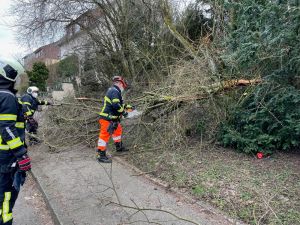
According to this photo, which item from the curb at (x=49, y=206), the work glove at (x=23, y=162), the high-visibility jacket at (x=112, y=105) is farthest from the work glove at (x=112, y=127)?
the work glove at (x=23, y=162)

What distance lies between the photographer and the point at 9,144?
3.16 m

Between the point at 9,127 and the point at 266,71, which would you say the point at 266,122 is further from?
the point at 9,127

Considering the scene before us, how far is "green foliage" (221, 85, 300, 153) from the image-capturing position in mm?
5086

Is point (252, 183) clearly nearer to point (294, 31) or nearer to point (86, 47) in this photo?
point (294, 31)

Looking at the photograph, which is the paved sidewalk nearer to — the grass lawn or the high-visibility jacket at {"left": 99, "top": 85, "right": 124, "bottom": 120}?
the grass lawn

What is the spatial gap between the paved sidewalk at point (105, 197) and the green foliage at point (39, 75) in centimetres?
1806

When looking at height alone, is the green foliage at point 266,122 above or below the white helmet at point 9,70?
below

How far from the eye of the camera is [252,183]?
422cm

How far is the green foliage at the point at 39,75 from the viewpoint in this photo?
2274cm

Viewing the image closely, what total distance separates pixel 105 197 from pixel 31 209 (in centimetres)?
121

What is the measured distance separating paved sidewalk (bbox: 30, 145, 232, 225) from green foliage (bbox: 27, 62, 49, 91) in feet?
59.3

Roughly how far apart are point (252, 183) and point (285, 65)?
2338 mm

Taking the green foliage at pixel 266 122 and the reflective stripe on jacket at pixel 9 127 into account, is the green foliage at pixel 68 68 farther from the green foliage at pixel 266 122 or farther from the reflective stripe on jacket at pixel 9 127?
the reflective stripe on jacket at pixel 9 127

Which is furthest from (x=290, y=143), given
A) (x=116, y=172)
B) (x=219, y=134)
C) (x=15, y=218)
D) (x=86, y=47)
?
(x=86, y=47)
